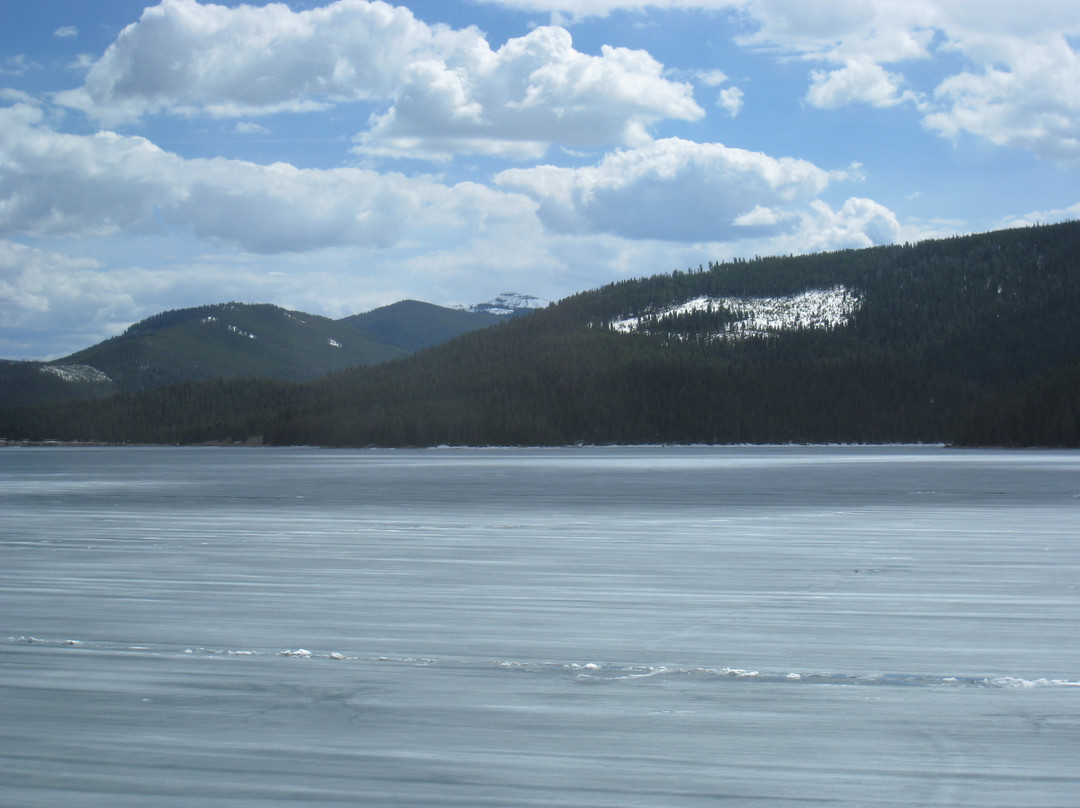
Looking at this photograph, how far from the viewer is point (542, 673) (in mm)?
9695

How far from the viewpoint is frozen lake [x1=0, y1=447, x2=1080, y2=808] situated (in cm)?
686

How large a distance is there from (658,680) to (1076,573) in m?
9.78

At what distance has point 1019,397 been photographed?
6535 inches

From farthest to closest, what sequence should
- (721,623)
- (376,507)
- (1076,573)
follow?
(376,507) → (1076,573) → (721,623)

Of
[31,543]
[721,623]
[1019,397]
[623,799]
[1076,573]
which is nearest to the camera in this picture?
[623,799]

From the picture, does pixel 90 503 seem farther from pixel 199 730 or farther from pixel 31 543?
pixel 199 730

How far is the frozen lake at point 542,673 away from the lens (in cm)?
686

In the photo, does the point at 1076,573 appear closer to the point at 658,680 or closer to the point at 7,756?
the point at 658,680

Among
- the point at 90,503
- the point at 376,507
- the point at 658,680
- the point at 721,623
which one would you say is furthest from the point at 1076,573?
the point at 90,503

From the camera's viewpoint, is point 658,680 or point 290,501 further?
point 290,501

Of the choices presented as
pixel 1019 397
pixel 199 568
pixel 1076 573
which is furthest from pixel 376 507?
pixel 1019 397

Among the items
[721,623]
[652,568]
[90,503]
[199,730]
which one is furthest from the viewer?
[90,503]

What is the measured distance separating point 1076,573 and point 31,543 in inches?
712

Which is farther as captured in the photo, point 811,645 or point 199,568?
point 199,568
